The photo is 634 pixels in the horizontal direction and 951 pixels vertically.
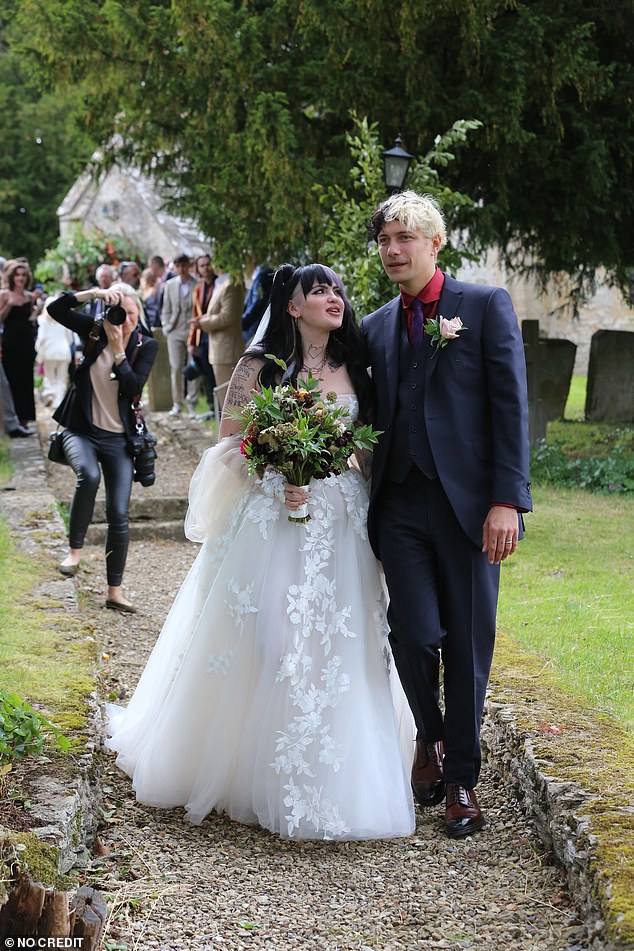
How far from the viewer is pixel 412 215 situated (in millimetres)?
4055

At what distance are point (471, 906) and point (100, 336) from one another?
14.9ft

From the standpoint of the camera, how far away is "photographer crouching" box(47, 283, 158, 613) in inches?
276

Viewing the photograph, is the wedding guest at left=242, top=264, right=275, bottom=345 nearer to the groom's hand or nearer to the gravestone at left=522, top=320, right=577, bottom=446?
the gravestone at left=522, top=320, right=577, bottom=446

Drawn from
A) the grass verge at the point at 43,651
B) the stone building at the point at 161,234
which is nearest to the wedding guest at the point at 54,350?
the stone building at the point at 161,234

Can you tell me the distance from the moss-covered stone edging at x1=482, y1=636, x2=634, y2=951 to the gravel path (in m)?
0.13

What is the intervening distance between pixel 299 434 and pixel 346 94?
24.8ft

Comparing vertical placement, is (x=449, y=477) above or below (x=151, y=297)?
below

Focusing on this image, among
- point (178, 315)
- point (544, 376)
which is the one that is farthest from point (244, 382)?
point (178, 315)

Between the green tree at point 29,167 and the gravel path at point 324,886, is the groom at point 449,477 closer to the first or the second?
the gravel path at point 324,886

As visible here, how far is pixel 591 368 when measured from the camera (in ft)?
48.8

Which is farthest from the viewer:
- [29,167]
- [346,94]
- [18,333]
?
[29,167]

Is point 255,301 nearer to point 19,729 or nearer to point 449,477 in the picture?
point 449,477

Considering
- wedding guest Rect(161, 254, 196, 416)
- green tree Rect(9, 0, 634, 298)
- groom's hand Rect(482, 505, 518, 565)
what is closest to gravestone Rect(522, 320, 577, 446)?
green tree Rect(9, 0, 634, 298)

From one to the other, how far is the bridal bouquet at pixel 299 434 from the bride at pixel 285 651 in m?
0.12
